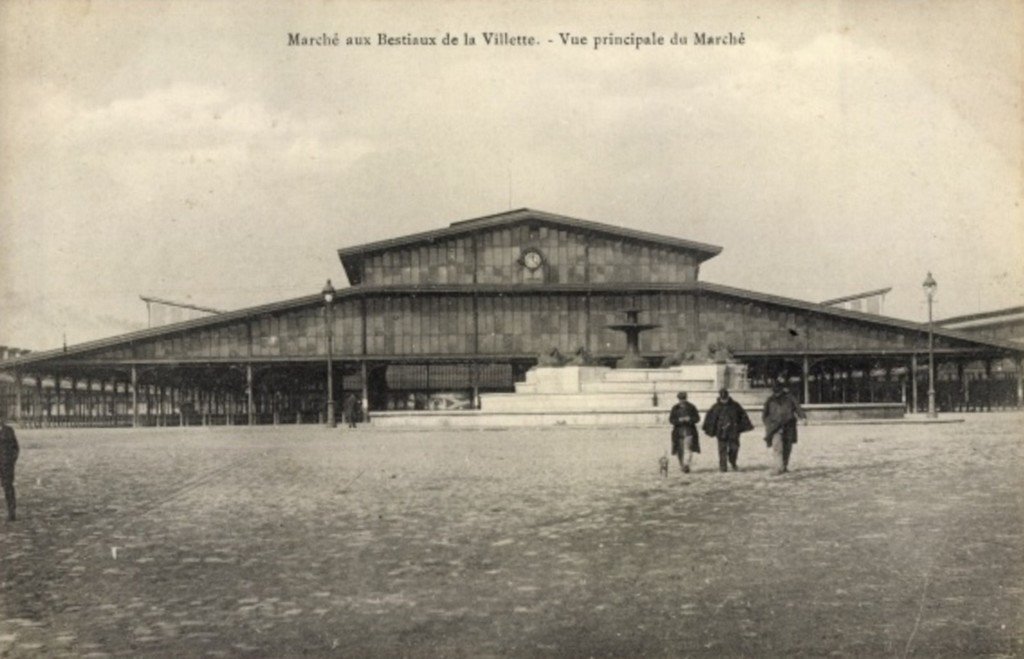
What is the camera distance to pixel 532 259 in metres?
50.0

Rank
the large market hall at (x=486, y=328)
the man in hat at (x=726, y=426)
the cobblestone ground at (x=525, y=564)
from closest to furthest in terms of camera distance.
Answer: the cobblestone ground at (x=525, y=564) → the man in hat at (x=726, y=426) → the large market hall at (x=486, y=328)

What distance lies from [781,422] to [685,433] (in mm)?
1385

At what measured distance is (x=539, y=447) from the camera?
20125mm

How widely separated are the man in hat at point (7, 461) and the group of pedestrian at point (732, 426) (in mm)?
8665

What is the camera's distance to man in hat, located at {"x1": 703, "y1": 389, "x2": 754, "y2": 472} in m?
15.1

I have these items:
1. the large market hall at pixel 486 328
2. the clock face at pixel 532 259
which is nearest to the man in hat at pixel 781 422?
the large market hall at pixel 486 328

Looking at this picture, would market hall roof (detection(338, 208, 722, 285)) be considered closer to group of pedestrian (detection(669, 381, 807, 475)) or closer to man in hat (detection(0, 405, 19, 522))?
group of pedestrian (detection(669, 381, 807, 475))

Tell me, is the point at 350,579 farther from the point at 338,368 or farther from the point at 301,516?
the point at 338,368

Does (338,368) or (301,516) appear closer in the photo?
(301,516)

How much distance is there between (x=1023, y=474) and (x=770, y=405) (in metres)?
3.37

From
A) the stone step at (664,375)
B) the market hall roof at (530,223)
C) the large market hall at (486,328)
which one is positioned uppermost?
the market hall roof at (530,223)

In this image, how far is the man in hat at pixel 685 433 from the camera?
581 inches

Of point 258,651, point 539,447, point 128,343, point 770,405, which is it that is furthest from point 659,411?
point 128,343

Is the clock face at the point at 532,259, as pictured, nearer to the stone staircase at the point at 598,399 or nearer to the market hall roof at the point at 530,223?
the market hall roof at the point at 530,223
